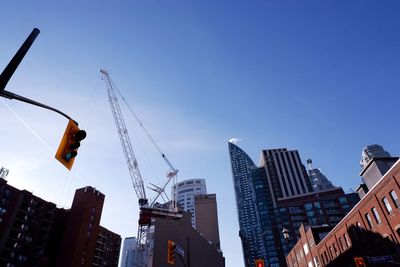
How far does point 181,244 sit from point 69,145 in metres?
76.6

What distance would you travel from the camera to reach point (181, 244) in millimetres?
78562

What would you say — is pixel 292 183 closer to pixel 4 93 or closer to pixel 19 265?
pixel 19 265

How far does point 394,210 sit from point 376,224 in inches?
233

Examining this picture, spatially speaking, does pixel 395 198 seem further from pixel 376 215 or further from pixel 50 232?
pixel 50 232

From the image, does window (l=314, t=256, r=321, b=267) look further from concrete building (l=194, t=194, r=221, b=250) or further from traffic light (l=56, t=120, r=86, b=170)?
concrete building (l=194, t=194, r=221, b=250)

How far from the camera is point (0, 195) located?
245ft

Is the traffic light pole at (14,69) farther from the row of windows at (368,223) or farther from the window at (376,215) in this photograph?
the window at (376,215)

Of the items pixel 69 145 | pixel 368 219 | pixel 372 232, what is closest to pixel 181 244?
pixel 368 219

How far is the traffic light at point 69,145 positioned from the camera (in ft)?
26.2

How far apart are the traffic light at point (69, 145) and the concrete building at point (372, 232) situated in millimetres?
27286

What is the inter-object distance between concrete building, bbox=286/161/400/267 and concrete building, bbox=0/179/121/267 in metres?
69.1

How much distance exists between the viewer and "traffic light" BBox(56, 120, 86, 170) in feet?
26.2

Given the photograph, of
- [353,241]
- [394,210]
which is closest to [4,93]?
[394,210]

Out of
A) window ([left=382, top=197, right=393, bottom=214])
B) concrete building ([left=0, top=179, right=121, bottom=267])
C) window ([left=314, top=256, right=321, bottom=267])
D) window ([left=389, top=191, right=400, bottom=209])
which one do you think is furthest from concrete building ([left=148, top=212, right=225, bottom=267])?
window ([left=389, top=191, right=400, bottom=209])
